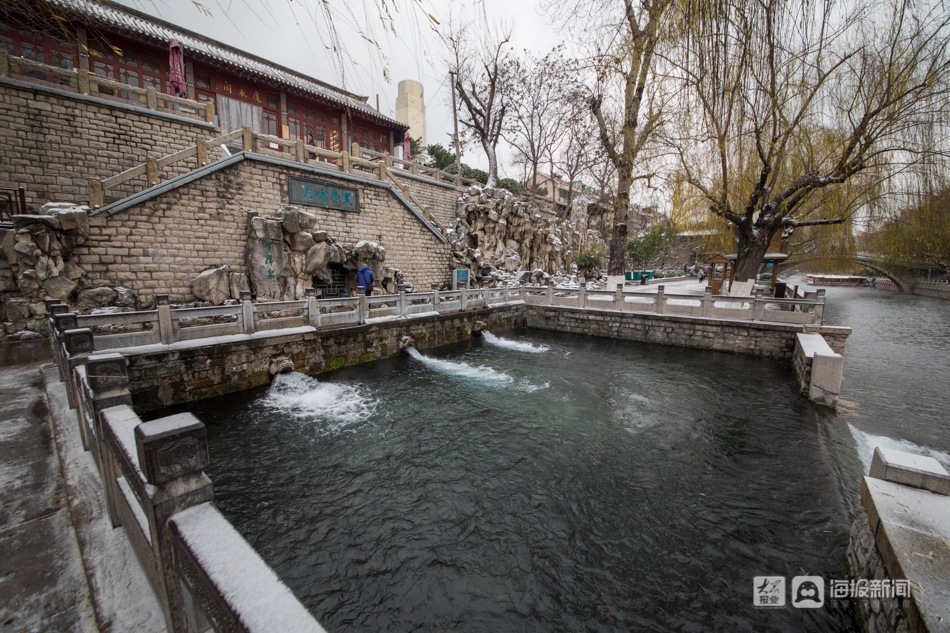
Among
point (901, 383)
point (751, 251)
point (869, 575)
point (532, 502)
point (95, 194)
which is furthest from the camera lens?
point (751, 251)

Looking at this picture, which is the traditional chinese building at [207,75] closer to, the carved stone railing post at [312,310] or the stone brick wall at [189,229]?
the stone brick wall at [189,229]

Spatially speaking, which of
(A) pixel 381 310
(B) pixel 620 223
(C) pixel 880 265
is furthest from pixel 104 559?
(C) pixel 880 265

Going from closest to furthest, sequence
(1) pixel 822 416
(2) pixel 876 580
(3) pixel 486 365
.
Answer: (2) pixel 876 580 → (1) pixel 822 416 → (3) pixel 486 365

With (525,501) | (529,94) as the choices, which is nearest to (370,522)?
(525,501)

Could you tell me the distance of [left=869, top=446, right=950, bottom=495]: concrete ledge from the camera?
296 centimetres

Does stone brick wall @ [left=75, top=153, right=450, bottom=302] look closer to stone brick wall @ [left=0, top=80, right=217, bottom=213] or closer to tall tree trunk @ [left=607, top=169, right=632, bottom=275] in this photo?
stone brick wall @ [left=0, top=80, right=217, bottom=213]

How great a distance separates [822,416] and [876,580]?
17.6ft

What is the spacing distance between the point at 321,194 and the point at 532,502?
41.2ft

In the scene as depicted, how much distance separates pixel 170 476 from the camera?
62.1 inches

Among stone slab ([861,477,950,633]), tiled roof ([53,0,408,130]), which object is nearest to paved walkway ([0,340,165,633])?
stone slab ([861,477,950,633])

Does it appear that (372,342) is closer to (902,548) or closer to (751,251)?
(902,548)

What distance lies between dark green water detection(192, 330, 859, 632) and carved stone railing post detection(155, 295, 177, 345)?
4.59ft

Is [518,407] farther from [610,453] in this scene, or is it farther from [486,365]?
[486,365]

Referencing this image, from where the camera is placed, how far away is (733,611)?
326 centimetres
